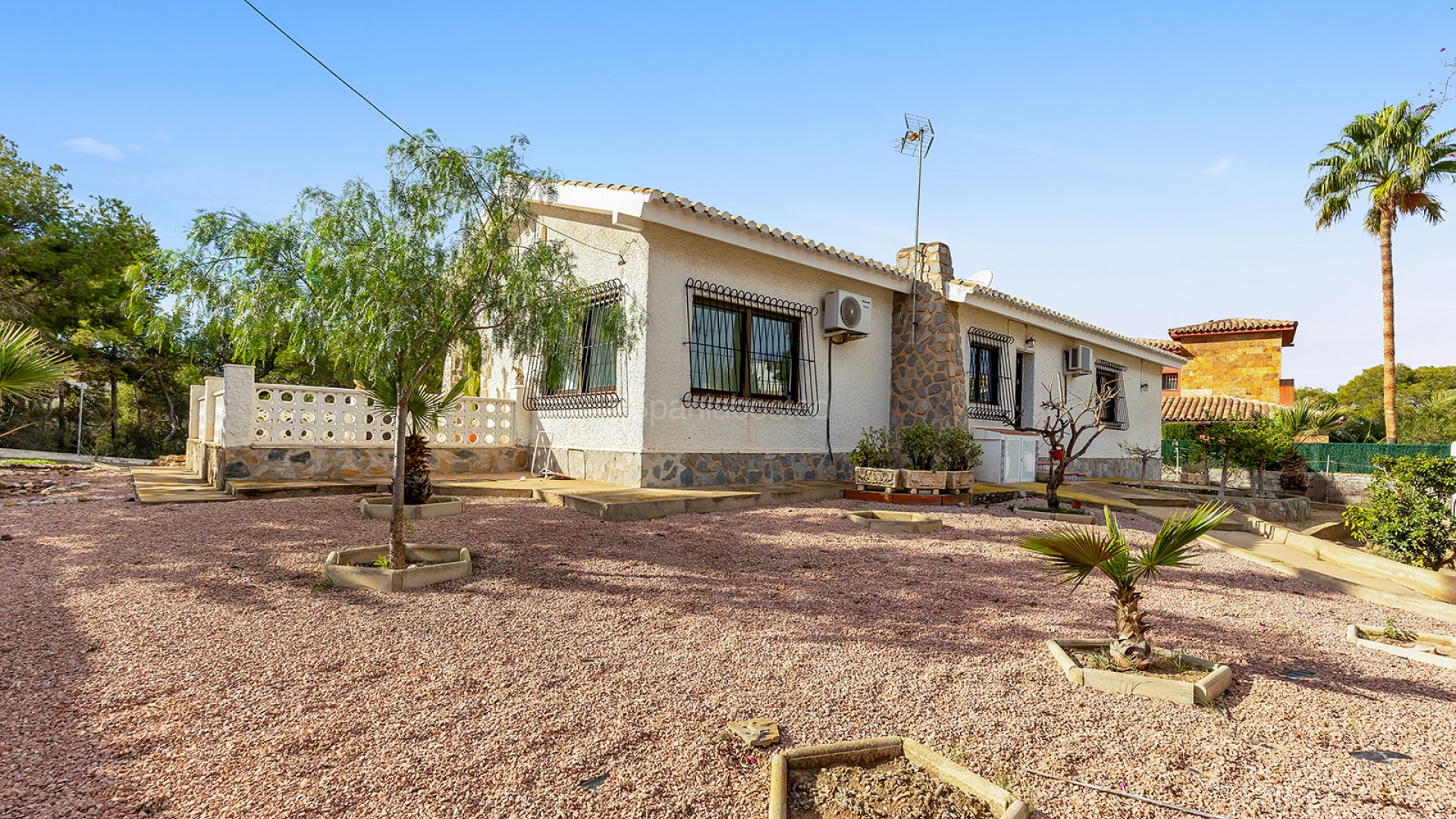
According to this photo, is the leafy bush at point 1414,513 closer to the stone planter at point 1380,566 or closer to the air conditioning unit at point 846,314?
the stone planter at point 1380,566

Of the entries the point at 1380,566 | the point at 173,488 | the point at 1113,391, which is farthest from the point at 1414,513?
the point at 173,488

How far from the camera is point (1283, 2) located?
7145mm

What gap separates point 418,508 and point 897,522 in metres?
4.84

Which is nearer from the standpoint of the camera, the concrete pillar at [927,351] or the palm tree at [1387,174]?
the concrete pillar at [927,351]

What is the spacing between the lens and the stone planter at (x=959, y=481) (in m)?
8.93

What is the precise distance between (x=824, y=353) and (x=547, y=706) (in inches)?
313

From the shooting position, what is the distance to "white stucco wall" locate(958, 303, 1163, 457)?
41.3 ft

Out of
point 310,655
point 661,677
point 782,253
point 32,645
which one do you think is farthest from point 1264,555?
point 32,645

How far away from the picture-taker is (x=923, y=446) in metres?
9.09

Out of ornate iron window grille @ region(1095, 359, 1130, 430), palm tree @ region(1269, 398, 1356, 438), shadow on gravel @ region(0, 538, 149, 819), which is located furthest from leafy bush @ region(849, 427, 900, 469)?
palm tree @ region(1269, 398, 1356, 438)

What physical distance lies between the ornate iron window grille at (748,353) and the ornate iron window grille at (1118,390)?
9.10 meters

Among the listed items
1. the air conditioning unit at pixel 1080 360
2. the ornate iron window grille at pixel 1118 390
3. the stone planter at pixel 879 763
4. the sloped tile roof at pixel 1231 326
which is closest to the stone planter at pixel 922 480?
the stone planter at pixel 879 763

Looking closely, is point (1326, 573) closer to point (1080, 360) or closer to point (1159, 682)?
point (1159, 682)

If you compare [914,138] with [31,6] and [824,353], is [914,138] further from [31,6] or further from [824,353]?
[31,6]
